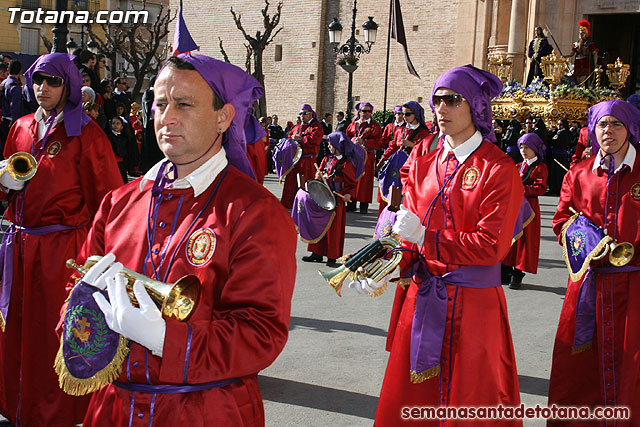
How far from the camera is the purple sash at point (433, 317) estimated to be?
12.3 feet

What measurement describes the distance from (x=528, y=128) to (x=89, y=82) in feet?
41.8

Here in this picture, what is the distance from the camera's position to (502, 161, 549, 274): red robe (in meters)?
9.41

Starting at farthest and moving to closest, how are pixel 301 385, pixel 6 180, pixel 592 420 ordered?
pixel 301 385 < pixel 592 420 < pixel 6 180

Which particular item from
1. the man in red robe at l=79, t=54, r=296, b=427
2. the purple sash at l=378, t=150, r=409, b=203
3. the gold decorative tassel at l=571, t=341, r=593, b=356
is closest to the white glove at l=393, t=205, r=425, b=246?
the man in red robe at l=79, t=54, r=296, b=427

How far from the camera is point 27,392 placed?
4.38 m

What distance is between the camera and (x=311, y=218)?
10500 mm

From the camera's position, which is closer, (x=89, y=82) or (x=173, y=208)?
(x=173, y=208)

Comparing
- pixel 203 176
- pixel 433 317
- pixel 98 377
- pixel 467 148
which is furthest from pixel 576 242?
pixel 98 377

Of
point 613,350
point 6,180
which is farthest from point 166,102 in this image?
point 613,350

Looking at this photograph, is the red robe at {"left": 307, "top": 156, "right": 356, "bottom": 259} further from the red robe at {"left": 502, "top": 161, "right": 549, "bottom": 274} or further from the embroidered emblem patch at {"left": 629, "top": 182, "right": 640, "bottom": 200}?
the embroidered emblem patch at {"left": 629, "top": 182, "right": 640, "bottom": 200}

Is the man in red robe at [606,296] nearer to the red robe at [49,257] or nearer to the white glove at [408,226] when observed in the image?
the white glove at [408,226]

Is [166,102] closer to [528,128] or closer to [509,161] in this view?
[509,161]

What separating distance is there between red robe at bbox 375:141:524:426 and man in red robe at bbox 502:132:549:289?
5712 mm

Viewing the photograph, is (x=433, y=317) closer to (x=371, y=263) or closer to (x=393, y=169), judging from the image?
(x=371, y=263)
